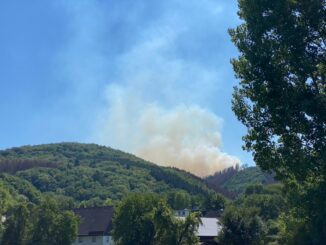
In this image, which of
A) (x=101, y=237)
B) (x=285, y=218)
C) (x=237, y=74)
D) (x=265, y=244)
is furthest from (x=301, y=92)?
(x=101, y=237)

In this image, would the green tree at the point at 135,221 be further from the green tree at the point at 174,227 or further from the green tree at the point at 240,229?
the green tree at the point at 240,229

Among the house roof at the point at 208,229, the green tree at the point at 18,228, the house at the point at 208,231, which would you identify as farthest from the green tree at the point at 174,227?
the green tree at the point at 18,228

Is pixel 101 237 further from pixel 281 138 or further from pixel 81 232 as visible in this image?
pixel 281 138

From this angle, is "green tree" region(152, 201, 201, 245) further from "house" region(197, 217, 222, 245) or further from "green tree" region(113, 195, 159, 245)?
"house" region(197, 217, 222, 245)

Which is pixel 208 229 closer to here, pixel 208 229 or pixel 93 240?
pixel 208 229

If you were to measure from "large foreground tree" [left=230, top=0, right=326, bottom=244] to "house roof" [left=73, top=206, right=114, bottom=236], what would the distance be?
228 ft

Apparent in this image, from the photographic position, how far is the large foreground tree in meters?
25.3

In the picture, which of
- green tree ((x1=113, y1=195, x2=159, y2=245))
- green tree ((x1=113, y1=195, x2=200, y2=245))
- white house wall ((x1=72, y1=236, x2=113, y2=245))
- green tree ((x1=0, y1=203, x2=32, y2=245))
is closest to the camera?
green tree ((x1=113, y1=195, x2=200, y2=245))

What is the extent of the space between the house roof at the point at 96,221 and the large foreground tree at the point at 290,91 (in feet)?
228

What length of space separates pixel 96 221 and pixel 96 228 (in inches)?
90.5

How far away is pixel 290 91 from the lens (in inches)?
1017

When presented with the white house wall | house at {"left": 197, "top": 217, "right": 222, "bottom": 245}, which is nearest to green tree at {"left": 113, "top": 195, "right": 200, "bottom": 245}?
house at {"left": 197, "top": 217, "right": 222, "bottom": 245}

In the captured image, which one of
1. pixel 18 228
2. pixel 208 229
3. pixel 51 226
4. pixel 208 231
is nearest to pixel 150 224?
pixel 51 226

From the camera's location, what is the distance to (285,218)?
113 ft
